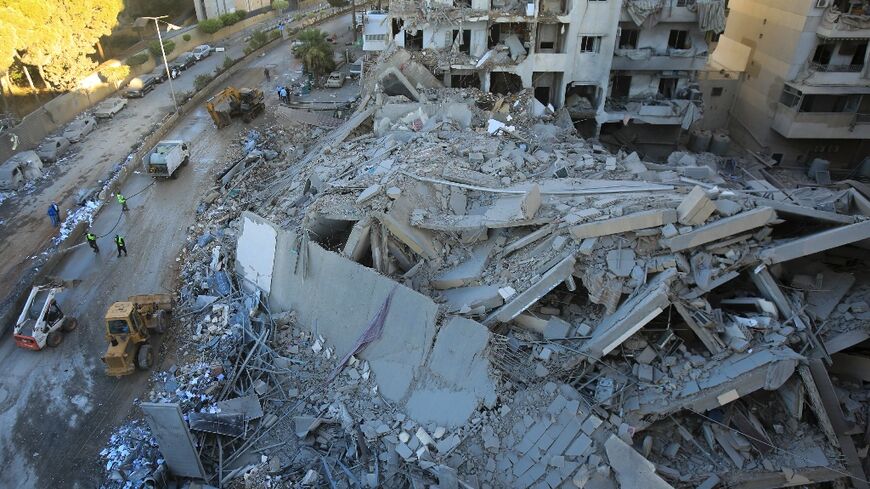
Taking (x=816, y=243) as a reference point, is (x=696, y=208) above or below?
above

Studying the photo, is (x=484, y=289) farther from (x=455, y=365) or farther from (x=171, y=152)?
(x=171, y=152)

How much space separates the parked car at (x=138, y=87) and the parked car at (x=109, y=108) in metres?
1.18

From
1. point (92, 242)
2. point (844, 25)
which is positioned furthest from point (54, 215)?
point (844, 25)

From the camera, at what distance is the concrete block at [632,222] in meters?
14.0

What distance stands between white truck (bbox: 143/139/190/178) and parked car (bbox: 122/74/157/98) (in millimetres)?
12198

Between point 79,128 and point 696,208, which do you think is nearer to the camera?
point 696,208

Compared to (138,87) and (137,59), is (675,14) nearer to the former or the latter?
(138,87)

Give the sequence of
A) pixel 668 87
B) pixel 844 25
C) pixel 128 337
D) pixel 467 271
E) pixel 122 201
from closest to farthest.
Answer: pixel 467 271, pixel 128 337, pixel 122 201, pixel 844 25, pixel 668 87

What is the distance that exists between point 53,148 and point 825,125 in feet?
123

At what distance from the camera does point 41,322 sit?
16.7 metres

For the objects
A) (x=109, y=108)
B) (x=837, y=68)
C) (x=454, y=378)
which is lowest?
(x=109, y=108)

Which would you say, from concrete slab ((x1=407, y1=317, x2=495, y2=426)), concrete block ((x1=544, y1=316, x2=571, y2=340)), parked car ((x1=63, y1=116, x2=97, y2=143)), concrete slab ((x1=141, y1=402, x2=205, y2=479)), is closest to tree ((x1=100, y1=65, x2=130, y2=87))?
parked car ((x1=63, y1=116, x2=97, y2=143))

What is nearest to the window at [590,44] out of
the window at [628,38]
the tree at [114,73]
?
the window at [628,38]

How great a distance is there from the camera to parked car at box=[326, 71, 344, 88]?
37.6 m
